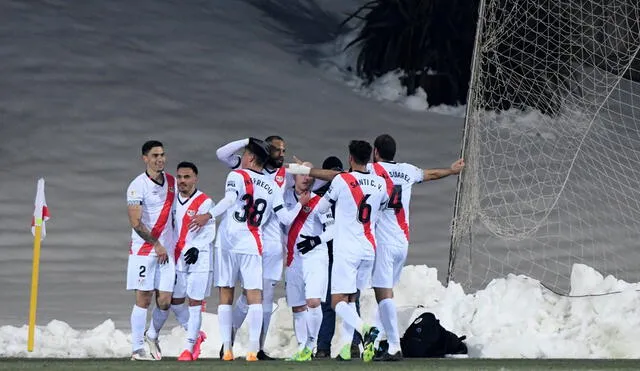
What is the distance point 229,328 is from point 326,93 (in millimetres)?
12295

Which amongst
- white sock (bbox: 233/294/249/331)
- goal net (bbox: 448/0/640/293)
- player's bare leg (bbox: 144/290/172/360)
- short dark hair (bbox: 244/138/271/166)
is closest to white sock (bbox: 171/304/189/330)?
player's bare leg (bbox: 144/290/172/360)

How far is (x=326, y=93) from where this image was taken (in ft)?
70.0

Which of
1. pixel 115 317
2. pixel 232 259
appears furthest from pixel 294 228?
pixel 115 317

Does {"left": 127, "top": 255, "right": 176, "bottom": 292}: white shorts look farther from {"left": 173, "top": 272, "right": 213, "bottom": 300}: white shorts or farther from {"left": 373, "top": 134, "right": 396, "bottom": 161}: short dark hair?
{"left": 373, "top": 134, "right": 396, "bottom": 161}: short dark hair

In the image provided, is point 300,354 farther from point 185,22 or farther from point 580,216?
point 185,22

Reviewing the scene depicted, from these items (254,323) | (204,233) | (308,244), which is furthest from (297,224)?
(254,323)

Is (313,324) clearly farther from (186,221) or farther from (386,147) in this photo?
(386,147)

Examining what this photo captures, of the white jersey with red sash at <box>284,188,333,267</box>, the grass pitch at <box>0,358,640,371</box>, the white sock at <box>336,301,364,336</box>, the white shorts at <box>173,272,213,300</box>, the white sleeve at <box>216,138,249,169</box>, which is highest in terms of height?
the white sleeve at <box>216,138,249,169</box>

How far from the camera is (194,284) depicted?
31.2ft

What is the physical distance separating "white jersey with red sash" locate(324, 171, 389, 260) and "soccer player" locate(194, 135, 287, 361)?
562 mm

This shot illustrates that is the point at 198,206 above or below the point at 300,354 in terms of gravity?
above

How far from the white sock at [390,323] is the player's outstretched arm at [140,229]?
4.79 ft

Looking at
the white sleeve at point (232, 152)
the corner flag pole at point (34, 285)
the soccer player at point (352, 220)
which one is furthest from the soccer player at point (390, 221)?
the corner flag pole at point (34, 285)

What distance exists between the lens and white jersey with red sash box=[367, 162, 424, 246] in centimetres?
904
